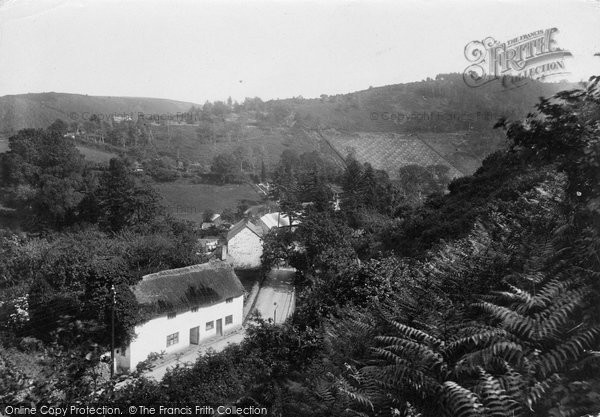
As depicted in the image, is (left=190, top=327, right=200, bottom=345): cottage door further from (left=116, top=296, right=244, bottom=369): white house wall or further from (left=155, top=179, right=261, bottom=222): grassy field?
(left=155, top=179, right=261, bottom=222): grassy field

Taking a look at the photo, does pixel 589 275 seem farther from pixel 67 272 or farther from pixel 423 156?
pixel 423 156

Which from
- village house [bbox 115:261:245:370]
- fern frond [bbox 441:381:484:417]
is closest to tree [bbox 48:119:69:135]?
village house [bbox 115:261:245:370]

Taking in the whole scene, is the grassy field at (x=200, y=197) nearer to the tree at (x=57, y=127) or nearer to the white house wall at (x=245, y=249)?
the tree at (x=57, y=127)

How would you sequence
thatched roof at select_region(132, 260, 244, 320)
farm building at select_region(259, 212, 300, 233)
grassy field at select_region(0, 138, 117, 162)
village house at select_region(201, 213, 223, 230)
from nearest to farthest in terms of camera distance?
thatched roof at select_region(132, 260, 244, 320) → farm building at select_region(259, 212, 300, 233) → village house at select_region(201, 213, 223, 230) → grassy field at select_region(0, 138, 117, 162)

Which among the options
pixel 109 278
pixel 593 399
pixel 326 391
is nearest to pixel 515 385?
pixel 593 399

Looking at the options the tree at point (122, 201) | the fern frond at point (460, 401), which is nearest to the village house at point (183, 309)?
the tree at point (122, 201)
